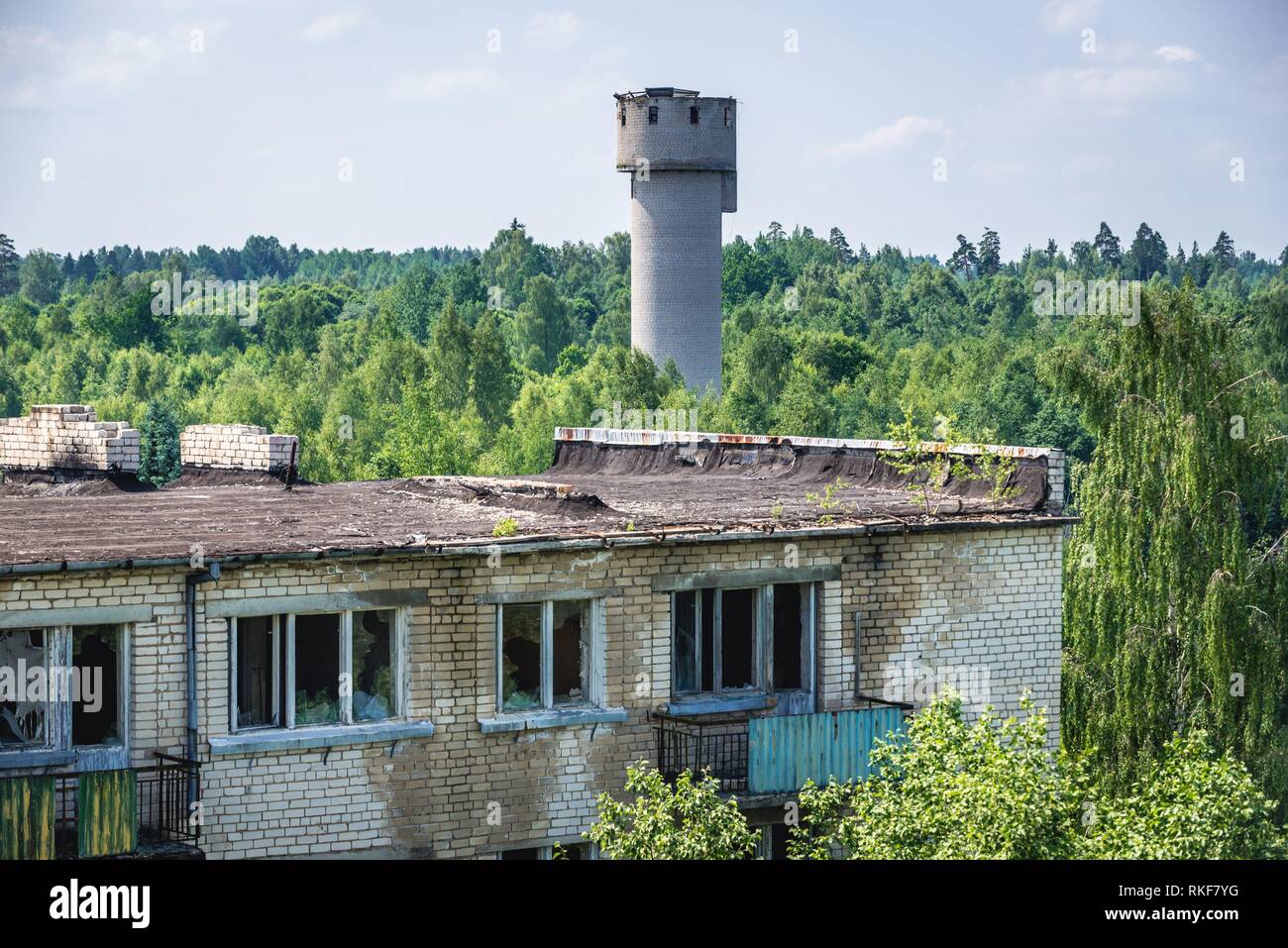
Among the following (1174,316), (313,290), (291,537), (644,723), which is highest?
(313,290)

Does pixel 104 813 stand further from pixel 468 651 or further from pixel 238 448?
pixel 238 448

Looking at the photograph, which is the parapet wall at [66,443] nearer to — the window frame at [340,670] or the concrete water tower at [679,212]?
the window frame at [340,670]

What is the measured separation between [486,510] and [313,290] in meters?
137

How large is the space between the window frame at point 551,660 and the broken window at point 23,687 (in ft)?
13.1

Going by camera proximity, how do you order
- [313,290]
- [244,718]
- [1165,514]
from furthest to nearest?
[313,290] → [1165,514] → [244,718]

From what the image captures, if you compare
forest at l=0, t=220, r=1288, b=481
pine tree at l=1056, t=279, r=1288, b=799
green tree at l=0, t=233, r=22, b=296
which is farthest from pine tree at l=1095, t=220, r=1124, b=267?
pine tree at l=1056, t=279, r=1288, b=799

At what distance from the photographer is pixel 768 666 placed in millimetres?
18031

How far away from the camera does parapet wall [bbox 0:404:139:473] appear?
78.6ft

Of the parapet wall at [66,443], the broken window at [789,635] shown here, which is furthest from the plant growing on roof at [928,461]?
the parapet wall at [66,443]

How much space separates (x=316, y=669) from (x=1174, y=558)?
56.0ft

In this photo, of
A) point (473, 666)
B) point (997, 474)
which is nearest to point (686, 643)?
point (473, 666)
